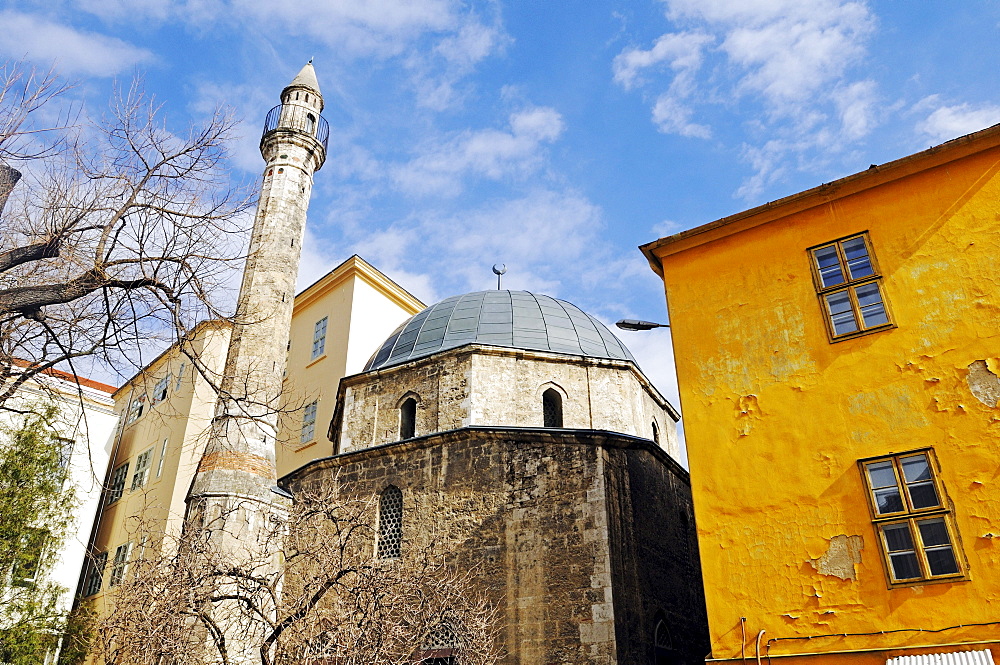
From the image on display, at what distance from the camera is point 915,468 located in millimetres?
6629

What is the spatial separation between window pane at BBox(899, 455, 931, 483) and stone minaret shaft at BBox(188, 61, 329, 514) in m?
7.22

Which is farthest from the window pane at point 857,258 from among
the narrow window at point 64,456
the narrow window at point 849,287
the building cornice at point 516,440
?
the narrow window at point 64,456

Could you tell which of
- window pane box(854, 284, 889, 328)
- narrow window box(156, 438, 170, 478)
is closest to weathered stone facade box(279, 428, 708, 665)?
window pane box(854, 284, 889, 328)

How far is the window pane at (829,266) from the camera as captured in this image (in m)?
7.73

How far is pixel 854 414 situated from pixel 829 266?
5.40ft

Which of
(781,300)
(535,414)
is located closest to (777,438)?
(781,300)

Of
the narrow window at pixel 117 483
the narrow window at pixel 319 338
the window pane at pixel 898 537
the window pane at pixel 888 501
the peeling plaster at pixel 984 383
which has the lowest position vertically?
the window pane at pixel 898 537

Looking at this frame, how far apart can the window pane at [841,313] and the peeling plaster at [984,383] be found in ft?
3.45

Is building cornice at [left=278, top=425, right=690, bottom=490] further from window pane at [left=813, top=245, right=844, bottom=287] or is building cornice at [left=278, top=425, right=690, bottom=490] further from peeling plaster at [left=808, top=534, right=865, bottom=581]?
peeling plaster at [left=808, top=534, right=865, bottom=581]

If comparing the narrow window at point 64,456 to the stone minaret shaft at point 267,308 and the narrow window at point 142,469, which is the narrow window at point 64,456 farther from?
the stone minaret shaft at point 267,308

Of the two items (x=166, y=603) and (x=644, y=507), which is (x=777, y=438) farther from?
(x=166, y=603)

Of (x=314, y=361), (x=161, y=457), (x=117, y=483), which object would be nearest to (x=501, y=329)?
(x=314, y=361)

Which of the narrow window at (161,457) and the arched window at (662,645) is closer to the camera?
the arched window at (662,645)

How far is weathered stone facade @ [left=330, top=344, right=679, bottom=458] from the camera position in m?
13.6
